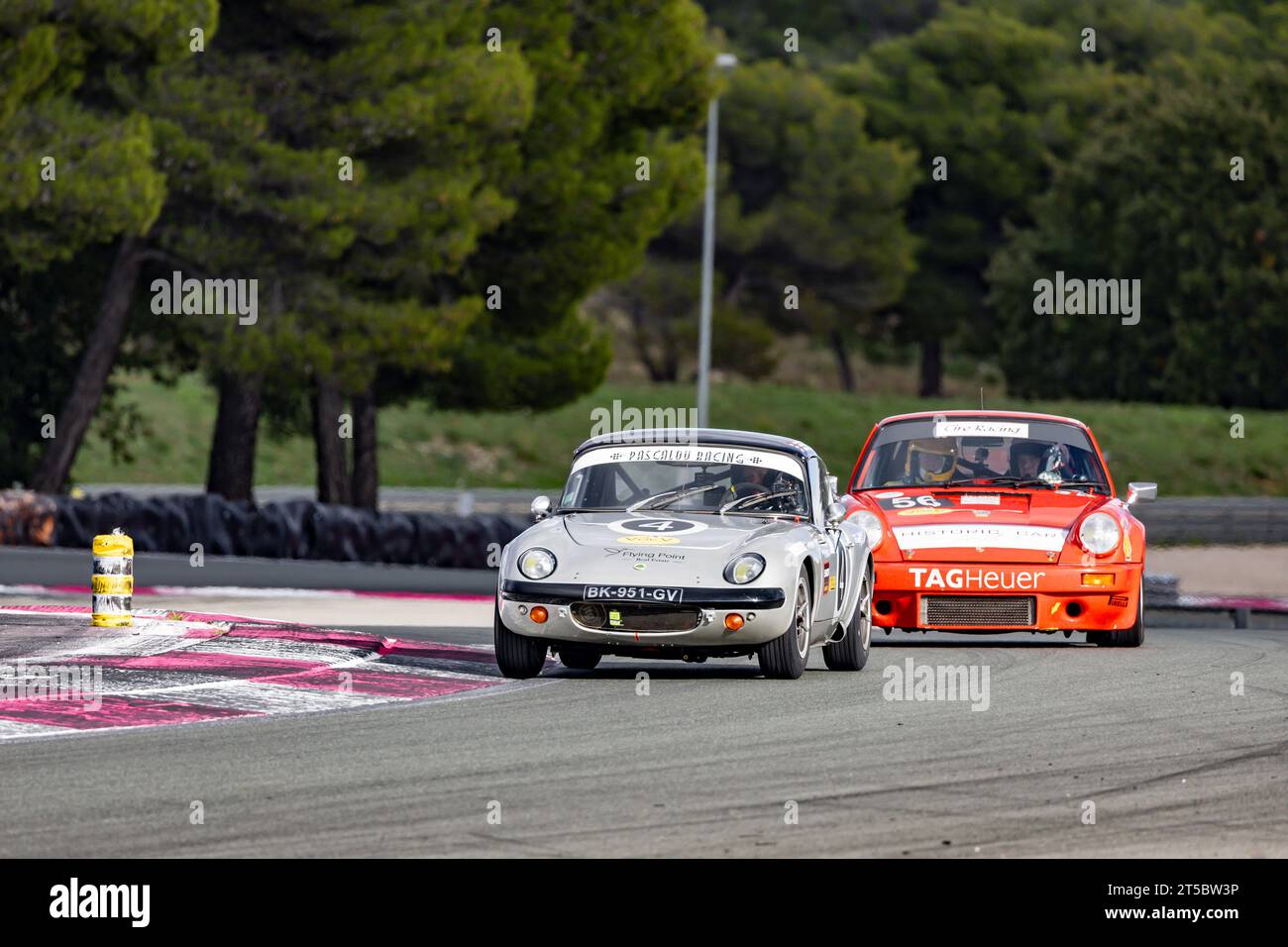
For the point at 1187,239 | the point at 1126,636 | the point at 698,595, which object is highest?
the point at 1187,239

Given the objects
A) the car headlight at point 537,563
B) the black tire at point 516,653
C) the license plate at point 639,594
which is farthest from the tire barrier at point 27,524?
the license plate at point 639,594

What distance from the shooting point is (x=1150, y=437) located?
56.0 meters

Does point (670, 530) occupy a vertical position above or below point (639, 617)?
above

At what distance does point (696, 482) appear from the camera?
44.2 feet

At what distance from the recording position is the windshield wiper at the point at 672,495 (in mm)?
13242

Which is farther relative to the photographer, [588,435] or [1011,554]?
[588,435]

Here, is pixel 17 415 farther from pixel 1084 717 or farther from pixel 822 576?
pixel 1084 717

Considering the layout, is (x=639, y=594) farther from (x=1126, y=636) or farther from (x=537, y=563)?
(x=1126, y=636)

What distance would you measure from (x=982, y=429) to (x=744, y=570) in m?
4.45

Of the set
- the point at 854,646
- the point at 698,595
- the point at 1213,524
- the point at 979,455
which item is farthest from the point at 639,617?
the point at 1213,524

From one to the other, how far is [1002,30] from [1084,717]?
2599 inches

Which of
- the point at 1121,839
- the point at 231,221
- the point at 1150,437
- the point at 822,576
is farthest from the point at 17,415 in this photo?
the point at 1150,437

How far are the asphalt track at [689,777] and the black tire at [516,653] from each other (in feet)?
0.65

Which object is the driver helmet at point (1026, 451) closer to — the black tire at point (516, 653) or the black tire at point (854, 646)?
the black tire at point (854, 646)
